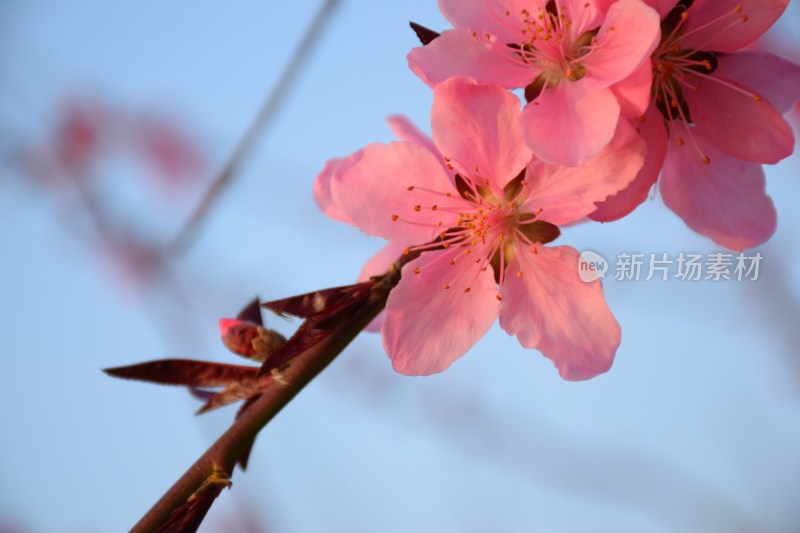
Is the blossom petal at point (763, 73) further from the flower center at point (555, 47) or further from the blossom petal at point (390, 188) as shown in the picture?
the blossom petal at point (390, 188)

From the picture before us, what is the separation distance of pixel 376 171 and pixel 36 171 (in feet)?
20.5

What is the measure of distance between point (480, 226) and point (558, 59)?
223 millimetres

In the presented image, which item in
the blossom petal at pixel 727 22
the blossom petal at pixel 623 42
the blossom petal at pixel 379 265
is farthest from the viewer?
the blossom petal at pixel 379 265

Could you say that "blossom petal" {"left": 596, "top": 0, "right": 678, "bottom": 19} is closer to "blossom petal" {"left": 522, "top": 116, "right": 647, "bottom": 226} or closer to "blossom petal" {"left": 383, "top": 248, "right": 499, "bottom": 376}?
"blossom petal" {"left": 522, "top": 116, "right": 647, "bottom": 226}

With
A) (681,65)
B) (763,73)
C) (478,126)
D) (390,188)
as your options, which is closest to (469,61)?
(478,126)

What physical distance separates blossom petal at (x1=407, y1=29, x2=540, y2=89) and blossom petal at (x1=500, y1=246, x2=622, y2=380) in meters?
0.22

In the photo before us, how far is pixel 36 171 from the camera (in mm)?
6457

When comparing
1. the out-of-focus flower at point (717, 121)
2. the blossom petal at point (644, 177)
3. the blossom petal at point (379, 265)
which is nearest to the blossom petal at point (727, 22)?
the out-of-focus flower at point (717, 121)

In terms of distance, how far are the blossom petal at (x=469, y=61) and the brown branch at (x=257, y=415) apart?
286mm

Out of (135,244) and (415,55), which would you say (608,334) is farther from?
(135,244)

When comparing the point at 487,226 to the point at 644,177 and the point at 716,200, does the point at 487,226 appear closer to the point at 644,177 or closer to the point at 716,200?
the point at 644,177

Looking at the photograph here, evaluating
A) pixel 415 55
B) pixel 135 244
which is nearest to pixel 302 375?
pixel 415 55

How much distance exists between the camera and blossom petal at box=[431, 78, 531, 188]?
2.93ft

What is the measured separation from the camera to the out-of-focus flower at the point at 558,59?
843 mm
